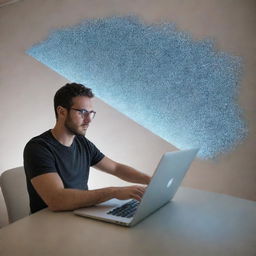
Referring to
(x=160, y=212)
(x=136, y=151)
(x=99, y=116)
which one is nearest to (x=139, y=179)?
(x=160, y=212)

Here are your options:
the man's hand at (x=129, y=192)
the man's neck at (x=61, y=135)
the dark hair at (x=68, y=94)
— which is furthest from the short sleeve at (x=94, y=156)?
the man's hand at (x=129, y=192)

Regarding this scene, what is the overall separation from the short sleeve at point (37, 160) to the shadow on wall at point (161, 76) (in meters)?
1.00

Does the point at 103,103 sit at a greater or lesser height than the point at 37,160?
greater

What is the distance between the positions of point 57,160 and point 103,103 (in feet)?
3.18

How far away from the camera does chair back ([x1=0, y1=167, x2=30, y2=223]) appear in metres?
1.69

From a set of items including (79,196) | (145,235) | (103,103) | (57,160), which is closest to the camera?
(145,235)

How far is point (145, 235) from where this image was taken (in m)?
1.09

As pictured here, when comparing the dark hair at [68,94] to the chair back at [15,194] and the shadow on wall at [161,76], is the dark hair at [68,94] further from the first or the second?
the shadow on wall at [161,76]

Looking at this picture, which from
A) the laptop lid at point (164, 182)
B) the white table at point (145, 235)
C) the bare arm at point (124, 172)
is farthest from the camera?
the bare arm at point (124, 172)

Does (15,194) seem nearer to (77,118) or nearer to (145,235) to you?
(77,118)

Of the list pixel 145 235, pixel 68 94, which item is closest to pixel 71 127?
pixel 68 94

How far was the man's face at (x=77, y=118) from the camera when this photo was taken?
67.9 inches

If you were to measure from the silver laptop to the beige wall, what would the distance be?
84 cm

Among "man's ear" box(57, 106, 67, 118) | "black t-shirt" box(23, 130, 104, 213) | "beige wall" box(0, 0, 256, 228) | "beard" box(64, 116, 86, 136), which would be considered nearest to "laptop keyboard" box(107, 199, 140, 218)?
"black t-shirt" box(23, 130, 104, 213)
